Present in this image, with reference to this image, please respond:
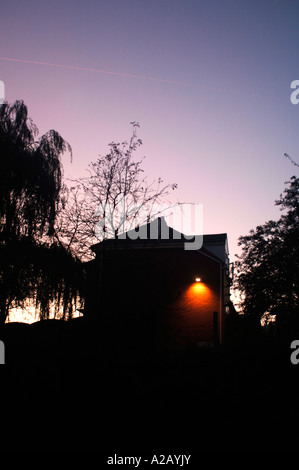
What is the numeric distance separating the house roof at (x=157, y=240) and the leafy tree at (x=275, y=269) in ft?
7.59

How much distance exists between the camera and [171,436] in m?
5.22

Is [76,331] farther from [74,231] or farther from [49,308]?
[74,231]

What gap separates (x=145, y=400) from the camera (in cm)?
558

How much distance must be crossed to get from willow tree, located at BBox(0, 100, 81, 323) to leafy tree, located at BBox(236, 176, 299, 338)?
50.0ft

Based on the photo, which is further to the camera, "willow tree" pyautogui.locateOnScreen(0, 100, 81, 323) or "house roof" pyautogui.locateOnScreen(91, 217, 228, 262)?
"house roof" pyautogui.locateOnScreen(91, 217, 228, 262)

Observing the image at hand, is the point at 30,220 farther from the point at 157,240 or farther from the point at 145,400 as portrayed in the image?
the point at 157,240

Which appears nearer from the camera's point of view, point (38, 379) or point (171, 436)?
point (171, 436)

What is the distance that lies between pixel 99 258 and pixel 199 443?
368 inches

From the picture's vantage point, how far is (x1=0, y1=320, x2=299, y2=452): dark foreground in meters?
5.17

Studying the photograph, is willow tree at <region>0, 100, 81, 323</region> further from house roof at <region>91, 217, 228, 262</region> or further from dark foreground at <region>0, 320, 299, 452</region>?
dark foreground at <region>0, 320, 299, 452</region>

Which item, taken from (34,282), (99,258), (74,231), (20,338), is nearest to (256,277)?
(99,258)

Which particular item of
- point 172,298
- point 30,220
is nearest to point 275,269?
point 172,298

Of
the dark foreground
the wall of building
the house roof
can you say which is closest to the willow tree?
the house roof

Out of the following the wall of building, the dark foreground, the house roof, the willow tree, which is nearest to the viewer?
the dark foreground
